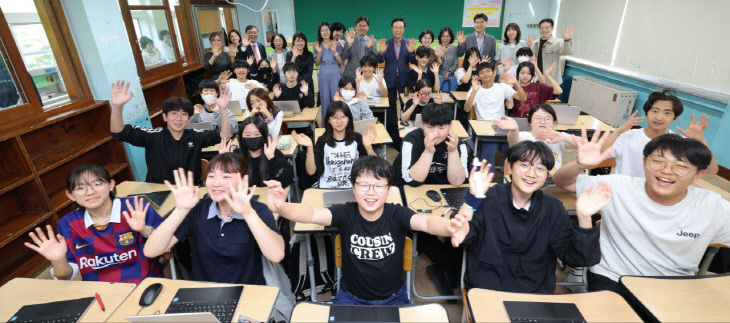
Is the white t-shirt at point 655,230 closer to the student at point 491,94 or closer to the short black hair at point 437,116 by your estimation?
the short black hair at point 437,116

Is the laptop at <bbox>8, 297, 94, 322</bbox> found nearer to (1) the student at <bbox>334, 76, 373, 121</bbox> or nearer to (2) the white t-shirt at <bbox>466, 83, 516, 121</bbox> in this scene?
(1) the student at <bbox>334, 76, 373, 121</bbox>

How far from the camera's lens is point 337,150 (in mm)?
2816

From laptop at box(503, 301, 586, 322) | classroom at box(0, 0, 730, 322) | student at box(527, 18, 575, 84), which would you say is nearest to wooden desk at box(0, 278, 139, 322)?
classroom at box(0, 0, 730, 322)

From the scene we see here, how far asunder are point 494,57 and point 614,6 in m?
1.90

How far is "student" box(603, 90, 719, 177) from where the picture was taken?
2.39m

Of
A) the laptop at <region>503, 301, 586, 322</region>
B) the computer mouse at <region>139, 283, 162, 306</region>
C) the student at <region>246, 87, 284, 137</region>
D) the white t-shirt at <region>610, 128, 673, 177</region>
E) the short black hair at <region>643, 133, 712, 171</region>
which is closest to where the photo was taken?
the laptop at <region>503, 301, 586, 322</region>

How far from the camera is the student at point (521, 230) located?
1646mm

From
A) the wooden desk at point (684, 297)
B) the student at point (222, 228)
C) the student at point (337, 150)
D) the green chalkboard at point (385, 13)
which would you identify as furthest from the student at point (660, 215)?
the green chalkboard at point (385, 13)

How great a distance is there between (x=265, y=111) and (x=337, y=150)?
1270 millimetres

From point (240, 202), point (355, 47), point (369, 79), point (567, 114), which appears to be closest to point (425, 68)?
point (369, 79)

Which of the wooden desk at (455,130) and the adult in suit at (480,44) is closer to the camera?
the wooden desk at (455,130)

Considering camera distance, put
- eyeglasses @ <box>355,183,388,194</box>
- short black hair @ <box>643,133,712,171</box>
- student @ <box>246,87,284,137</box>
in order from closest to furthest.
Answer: short black hair @ <box>643,133,712,171</box>
eyeglasses @ <box>355,183,388,194</box>
student @ <box>246,87,284,137</box>

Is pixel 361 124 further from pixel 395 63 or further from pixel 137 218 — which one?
pixel 395 63

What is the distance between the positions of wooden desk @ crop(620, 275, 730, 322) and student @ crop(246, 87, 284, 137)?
3.12 m
